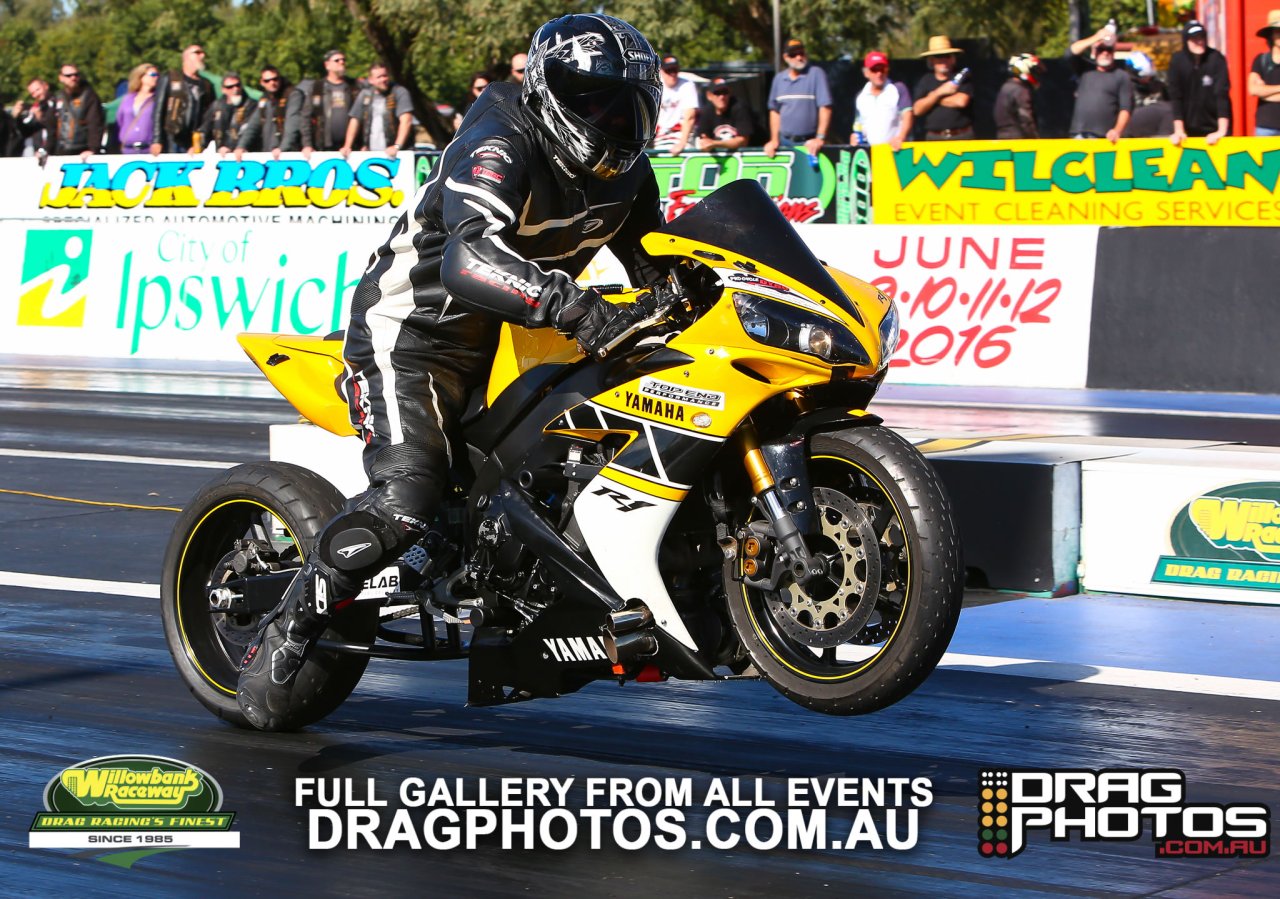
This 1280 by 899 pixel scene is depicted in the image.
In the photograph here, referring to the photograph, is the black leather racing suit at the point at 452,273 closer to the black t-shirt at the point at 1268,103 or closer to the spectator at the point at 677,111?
the black t-shirt at the point at 1268,103

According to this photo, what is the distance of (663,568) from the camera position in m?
5.39

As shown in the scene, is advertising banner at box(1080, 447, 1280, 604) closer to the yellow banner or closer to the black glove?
the black glove

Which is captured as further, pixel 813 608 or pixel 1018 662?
pixel 1018 662

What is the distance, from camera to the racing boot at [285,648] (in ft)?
19.0

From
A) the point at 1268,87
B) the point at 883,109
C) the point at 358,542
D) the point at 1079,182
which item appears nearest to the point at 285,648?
the point at 358,542

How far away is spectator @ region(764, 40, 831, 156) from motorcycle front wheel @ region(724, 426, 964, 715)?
47.8 feet

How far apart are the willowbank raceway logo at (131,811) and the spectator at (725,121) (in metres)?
15.0

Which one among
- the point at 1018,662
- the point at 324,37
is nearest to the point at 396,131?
the point at 1018,662

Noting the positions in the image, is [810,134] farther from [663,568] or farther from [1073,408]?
[663,568]

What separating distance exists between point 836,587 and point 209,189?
17263mm

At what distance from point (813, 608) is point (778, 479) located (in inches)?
14.1

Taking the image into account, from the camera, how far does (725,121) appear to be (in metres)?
20.2

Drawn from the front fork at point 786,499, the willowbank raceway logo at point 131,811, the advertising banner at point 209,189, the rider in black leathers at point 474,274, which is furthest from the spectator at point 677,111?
the front fork at point 786,499

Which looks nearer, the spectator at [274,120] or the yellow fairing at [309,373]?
the yellow fairing at [309,373]
